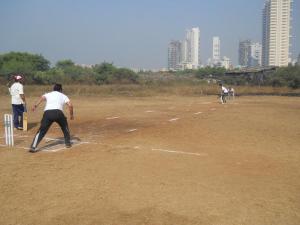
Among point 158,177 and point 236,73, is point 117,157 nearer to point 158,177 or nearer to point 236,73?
point 158,177

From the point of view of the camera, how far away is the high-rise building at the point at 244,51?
173750 mm

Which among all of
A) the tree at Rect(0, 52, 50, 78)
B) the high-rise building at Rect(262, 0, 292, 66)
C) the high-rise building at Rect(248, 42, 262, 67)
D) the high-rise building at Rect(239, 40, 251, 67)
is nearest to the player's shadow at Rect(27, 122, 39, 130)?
the tree at Rect(0, 52, 50, 78)

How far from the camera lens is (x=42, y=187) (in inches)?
247

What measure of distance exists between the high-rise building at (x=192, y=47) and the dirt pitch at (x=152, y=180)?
15544 cm

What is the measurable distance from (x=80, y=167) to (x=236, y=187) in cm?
306

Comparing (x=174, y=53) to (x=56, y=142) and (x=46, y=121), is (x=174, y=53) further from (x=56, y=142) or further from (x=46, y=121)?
(x=46, y=121)

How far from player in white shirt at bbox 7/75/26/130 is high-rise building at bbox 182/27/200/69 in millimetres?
153171

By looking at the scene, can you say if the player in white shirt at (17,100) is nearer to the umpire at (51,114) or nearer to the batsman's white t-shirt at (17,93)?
the batsman's white t-shirt at (17,93)

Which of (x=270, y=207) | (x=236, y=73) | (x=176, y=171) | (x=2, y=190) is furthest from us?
(x=236, y=73)

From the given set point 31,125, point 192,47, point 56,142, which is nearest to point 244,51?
point 192,47

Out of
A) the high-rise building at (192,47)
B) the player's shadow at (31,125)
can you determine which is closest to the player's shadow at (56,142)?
the player's shadow at (31,125)

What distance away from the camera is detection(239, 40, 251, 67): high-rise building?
6841 inches

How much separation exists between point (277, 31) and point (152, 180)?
129 m

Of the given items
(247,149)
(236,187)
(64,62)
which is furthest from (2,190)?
(64,62)
